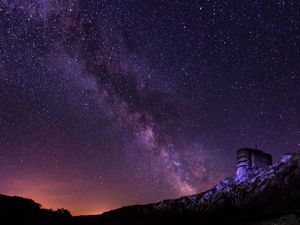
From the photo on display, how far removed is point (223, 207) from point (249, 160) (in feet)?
17.9

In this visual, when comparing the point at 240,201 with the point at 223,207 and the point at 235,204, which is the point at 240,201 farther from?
the point at 223,207

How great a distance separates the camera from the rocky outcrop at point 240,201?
27.0 m

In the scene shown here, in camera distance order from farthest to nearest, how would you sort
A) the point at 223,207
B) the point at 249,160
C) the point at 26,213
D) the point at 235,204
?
the point at 249,160 < the point at 223,207 < the point at 235,204 < the point at 26,213

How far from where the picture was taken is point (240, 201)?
32.3 metres

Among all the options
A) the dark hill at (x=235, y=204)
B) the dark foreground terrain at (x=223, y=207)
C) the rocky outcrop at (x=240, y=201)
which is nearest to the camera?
the dark foreground terrain at (x=223, y=207)

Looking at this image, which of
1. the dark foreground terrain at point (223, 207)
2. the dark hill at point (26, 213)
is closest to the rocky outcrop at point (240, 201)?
the dark foreground terrain at point (223, 207)

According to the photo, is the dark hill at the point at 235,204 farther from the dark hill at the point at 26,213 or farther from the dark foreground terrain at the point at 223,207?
the dark hill at the point at 26,213

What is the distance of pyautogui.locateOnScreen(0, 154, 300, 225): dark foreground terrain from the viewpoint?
85.3 ft

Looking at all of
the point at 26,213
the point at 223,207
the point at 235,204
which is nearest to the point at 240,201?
the point at 235,204

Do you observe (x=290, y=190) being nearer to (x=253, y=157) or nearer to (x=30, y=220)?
(x=253, y=157)

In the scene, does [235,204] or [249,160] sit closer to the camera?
[235,204]

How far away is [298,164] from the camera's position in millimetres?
28594

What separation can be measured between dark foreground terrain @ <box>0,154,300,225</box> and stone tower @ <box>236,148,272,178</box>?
40.6 inches

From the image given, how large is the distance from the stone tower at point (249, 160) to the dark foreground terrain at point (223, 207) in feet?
3.39
